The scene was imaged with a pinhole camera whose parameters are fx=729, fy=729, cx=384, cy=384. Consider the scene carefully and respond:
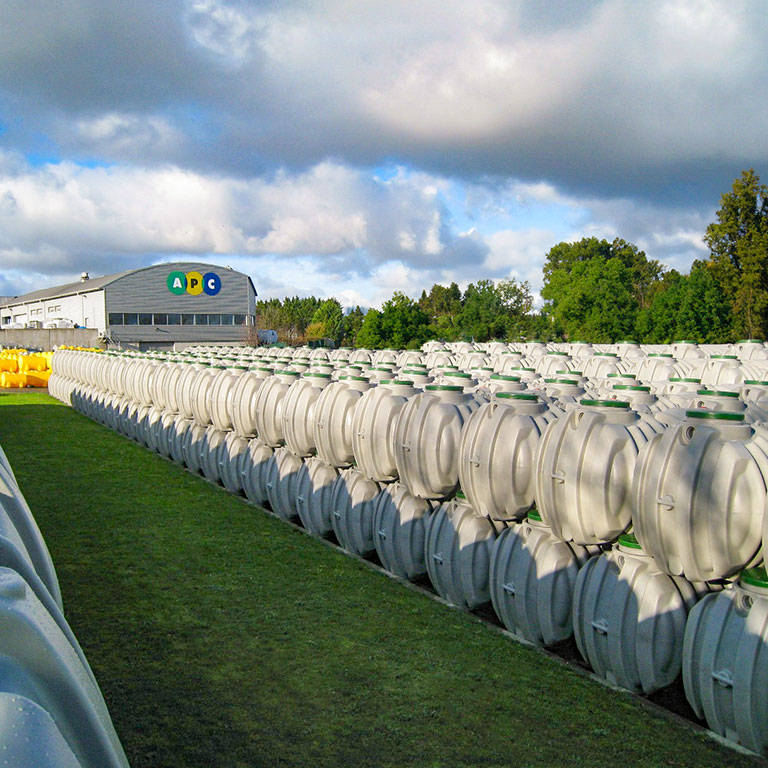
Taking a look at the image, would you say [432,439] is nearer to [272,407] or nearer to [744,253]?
[272,407]

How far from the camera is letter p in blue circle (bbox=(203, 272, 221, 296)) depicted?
6172 cm

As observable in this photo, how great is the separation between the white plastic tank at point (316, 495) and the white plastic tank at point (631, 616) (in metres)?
3.98

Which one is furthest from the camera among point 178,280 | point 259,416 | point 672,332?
point 178,280

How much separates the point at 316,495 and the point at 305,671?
3.72m

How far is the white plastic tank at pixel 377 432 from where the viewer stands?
767cm

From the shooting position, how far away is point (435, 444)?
6855mm

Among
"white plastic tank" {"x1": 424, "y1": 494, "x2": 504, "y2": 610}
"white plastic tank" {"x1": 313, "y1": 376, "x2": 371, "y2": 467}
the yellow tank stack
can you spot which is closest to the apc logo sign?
the yellow tank stack

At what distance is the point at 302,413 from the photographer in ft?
30.3

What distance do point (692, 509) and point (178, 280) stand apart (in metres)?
59.8

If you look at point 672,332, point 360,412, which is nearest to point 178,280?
point 672,332

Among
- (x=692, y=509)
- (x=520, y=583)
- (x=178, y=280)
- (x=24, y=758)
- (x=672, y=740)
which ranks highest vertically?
(x=178, y=280)

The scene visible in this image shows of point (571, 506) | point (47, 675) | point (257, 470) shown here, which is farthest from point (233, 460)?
point (47, 675)

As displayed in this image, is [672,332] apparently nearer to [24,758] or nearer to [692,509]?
[692,509]

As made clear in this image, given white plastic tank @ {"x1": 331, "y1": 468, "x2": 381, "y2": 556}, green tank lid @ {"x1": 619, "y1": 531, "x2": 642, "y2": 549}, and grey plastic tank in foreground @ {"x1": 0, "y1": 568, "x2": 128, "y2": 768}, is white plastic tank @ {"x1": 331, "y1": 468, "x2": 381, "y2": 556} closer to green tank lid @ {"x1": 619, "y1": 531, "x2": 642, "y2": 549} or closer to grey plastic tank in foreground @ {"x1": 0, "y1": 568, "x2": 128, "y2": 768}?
green tank lid @ {"x1": 619, "y1": 531, "x2": 642, "y2": 549}
